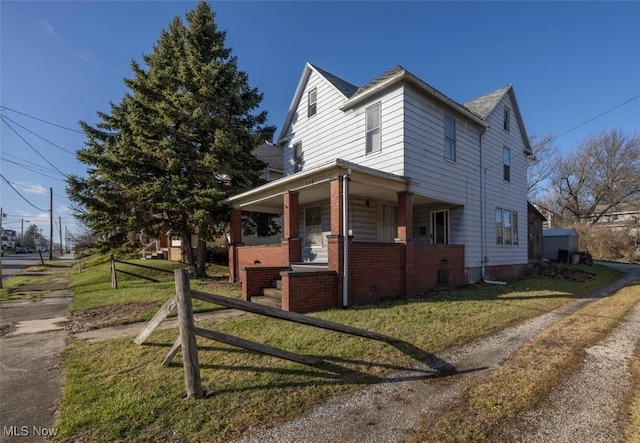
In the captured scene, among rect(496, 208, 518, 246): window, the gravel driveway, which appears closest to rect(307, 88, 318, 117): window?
rect(496, 208, 518, 246): window

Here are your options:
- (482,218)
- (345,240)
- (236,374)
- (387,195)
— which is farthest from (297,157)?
(236,374)

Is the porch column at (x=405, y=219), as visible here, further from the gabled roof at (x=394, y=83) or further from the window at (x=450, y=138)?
the gabled roof at (x=394, y=83)

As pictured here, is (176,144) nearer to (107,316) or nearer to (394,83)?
(107,316)

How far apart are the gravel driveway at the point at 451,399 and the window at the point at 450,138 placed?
8.11 meters

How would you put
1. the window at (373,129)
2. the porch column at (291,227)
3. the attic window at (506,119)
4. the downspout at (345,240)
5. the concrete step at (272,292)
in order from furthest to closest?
the attic window at (506,119)
the window at (373,129)
the porch column at (291,227)
the concrete step at (272,292)
the downspout at (345,240)

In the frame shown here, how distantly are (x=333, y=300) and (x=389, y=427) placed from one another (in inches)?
184

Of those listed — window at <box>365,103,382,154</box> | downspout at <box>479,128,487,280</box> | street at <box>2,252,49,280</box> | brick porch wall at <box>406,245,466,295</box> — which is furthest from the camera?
street at <box>2,252,49,280</box>

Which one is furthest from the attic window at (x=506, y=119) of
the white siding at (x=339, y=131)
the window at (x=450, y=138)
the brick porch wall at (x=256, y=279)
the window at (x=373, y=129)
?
the brick porch wall at (x=256, y=279)

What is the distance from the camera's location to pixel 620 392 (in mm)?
3672

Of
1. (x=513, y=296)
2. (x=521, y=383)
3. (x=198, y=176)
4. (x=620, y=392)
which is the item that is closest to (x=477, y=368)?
(x=521, y=383)

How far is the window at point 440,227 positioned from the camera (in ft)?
41.1

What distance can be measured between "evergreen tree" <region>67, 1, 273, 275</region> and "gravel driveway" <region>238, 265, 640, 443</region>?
405 inches

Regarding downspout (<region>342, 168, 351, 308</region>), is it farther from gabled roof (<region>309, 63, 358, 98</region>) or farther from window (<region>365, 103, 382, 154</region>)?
gabled roof (<region>309, 63, 358, 98</region>)

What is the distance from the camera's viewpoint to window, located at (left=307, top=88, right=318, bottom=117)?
13805mm
